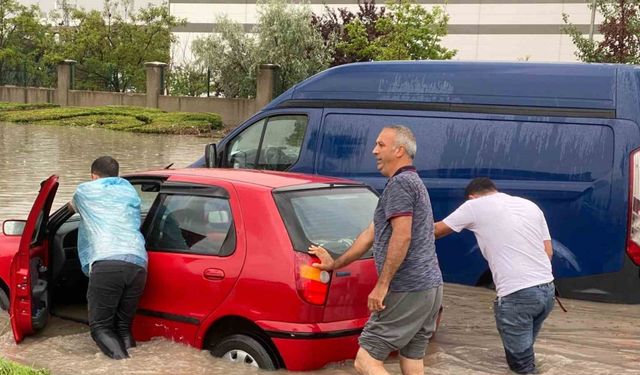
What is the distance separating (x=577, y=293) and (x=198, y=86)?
32864mm

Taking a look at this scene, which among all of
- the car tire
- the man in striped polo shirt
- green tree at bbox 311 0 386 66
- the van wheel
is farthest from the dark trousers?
green tree at bbox 311 0 386 66

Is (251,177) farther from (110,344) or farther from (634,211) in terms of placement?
(634,211)

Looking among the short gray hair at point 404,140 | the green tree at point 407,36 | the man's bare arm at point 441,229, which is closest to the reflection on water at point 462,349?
the man's bare arm at point 441,229

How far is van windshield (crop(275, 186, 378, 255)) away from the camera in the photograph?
4945 millimetres

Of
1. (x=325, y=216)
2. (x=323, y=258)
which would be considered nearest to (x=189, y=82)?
(x=325, y=216)

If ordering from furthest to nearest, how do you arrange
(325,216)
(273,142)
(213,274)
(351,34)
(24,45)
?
(24,45)
(351,34)
(273,142)
(325,216)
(213,274)

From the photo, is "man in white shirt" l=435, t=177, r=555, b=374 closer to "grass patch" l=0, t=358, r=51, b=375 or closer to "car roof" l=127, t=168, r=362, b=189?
"car roof" l=127, t=168, r=362, b=189

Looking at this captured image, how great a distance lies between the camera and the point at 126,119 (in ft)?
109

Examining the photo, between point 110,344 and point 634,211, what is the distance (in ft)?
14.9

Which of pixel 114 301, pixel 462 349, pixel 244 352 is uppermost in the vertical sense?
pixel 114 301

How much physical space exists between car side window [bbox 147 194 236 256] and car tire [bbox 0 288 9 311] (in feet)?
5.29

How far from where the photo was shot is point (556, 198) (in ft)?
23.6

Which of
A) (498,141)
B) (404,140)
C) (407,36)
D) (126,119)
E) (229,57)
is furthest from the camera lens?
(229,57)

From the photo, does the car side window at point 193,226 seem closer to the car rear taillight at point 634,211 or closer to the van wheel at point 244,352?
the van wheel at point 244,352
